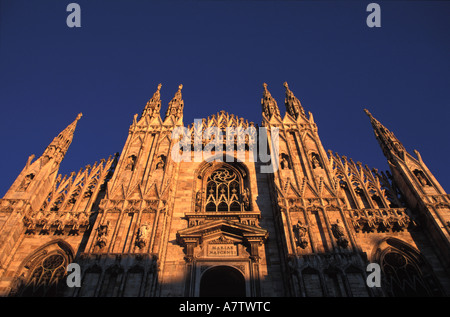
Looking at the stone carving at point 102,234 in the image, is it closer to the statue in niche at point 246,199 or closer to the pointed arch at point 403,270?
the statue in niche at point 246,199

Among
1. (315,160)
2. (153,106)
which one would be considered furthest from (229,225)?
(153,106)

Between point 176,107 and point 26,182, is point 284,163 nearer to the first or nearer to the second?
point 176,107

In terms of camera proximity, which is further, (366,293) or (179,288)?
(179,288)

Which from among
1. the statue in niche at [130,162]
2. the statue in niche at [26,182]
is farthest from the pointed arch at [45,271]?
the statue in niche at [130,162]

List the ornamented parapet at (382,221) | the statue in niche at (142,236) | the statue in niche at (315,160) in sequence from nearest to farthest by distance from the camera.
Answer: the statue in niche at (142,236), the ornamented parapet at (382,221), the statue in niche at (315,160)

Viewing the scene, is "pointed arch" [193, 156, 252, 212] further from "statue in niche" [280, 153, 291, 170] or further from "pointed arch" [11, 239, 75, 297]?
"pointed arch" [11, 239, 75, 297]

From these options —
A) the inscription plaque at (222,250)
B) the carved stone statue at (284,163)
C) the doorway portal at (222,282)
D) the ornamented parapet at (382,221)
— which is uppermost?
the carved stone statue at (284,163)

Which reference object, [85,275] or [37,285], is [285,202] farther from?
[37,285]

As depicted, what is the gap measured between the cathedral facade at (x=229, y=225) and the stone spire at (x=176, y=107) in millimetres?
3135

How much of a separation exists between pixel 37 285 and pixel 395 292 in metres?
13.9

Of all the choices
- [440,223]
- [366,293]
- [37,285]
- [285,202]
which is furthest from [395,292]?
[37,285]

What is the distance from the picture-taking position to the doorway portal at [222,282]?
1306 cm

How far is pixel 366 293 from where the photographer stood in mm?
11164
